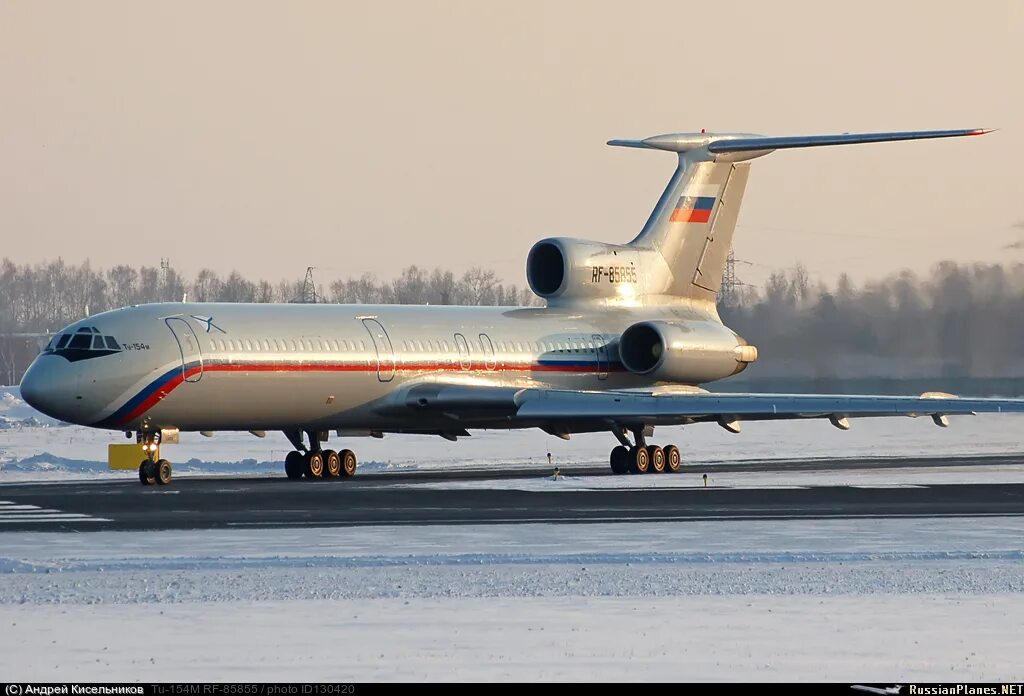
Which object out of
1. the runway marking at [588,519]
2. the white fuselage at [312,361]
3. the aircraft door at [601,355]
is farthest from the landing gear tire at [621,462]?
the runway marking at [588,519]

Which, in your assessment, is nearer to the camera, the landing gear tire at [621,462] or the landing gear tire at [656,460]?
the landing gear tire at [621,462]

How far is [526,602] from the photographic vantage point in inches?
528

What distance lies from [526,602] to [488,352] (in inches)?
913

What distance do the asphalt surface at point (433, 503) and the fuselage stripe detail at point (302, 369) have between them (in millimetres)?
1409

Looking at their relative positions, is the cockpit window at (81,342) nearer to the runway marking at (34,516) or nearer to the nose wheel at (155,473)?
the nose wheel at (155,473)

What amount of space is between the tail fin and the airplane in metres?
0.04

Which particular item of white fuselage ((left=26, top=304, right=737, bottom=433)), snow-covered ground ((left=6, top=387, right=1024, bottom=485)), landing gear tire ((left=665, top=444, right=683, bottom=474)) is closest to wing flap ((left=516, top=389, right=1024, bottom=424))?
landing gear tire ((left=665, top=444, right=683, bottom=474))

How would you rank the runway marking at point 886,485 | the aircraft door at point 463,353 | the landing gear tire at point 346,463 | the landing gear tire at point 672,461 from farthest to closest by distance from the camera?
the aircraft door at point 463,353 < the landing gear tire at point 672,461 < the landing gear tire at point 346,463 < the runway marking at point 886,485

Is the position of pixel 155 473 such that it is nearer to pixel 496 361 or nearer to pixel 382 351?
pixel 382 351

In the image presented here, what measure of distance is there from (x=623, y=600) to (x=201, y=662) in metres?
4.14

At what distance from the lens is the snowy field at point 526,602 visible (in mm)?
10430

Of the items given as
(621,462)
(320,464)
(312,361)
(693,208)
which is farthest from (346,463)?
(693,208)

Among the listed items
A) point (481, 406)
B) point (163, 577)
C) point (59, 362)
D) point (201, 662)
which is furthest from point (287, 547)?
point (481, 406)

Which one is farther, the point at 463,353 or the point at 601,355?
the point at 601,355
